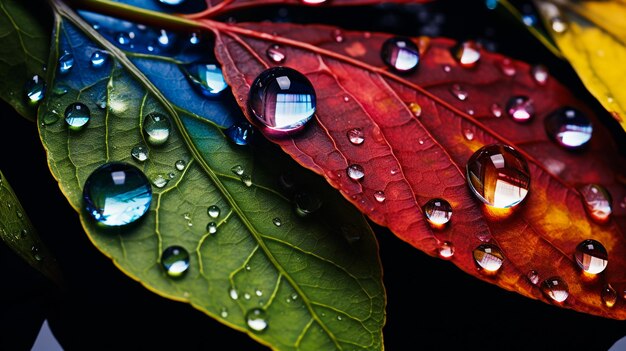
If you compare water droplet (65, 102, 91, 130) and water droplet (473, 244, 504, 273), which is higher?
water droplet (65, 102, 91, 130)

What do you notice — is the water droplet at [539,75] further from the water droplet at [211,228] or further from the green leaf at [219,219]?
the water droplet at [211,228]

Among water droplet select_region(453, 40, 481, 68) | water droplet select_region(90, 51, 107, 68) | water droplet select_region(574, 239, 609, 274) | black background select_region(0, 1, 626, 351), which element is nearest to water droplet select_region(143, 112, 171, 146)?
water droplet select_region(90, 51, 107, 68)

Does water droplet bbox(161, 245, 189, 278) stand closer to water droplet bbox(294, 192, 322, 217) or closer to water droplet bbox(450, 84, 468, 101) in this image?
water droplet bbox(294, 192, 322, 217)

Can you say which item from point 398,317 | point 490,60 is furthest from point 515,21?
point 398,317

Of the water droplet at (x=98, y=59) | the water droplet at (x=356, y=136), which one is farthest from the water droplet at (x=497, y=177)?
the water droplet at (x=98, y=59)

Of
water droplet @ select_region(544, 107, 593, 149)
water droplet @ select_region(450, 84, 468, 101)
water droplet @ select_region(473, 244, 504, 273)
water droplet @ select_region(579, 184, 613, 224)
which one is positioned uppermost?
water droplet @ select_region(450, 84, 468, 101)

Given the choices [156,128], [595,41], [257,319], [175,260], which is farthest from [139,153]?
[595,41]
